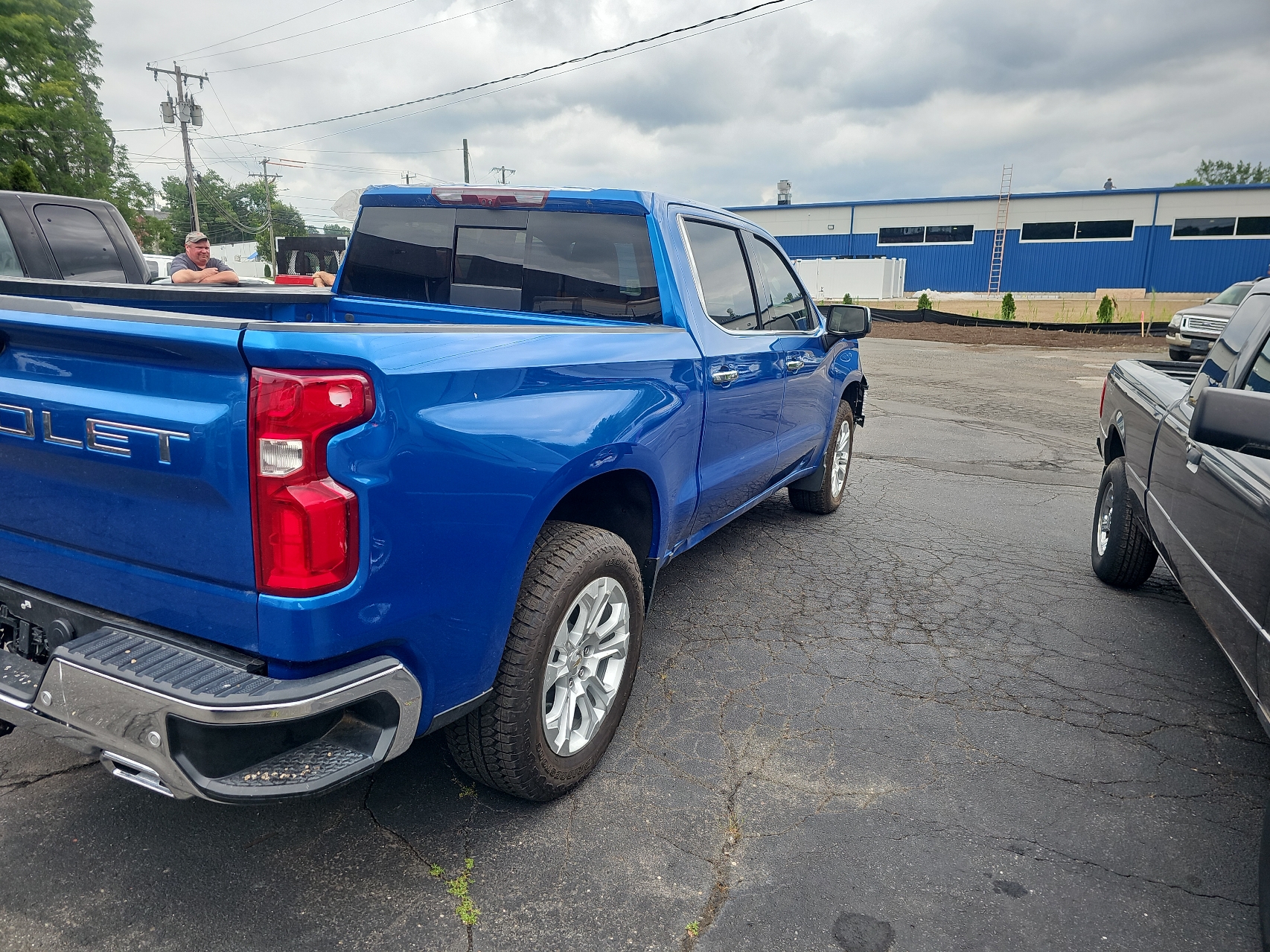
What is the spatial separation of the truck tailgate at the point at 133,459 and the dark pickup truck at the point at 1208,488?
7.63 ft

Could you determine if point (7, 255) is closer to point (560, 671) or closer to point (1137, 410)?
point (560, 671)

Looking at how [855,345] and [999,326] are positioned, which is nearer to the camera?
[855,345]

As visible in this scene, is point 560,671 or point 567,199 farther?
point 567,199

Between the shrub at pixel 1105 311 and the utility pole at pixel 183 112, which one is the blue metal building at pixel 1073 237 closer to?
the shrub at pixel 1105 311

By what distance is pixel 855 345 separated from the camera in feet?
19.3

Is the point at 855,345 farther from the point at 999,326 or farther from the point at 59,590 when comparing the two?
the point at 999,326

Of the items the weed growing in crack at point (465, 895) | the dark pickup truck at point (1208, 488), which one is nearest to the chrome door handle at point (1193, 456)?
the dark pickup truck at point (1208, 488)

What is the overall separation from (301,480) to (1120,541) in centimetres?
440

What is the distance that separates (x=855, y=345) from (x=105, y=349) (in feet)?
16.0

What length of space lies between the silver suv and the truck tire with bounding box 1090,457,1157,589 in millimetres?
12592

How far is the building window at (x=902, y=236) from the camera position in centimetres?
4203

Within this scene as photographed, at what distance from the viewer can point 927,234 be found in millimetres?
41844

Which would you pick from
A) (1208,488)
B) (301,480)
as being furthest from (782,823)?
(1208,488)

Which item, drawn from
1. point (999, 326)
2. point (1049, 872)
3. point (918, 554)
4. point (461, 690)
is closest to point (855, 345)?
point (918, 554)
